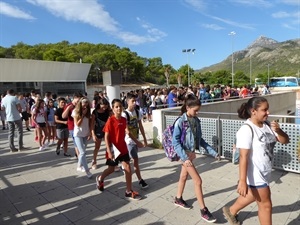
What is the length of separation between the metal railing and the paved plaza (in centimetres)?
22

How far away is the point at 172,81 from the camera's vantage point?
9019cm

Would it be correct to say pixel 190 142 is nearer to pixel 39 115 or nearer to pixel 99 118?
pixel 99 118

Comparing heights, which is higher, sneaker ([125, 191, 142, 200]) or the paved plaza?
sneaker ([125, 191, 142, 200])

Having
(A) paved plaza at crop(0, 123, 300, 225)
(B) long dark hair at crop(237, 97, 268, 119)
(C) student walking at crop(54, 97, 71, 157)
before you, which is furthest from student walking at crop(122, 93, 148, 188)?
(C) student walking at crop(54, 97, 71, 157)

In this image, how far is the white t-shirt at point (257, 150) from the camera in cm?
238

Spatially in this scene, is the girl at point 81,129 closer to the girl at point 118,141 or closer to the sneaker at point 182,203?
the girl at point 118,141

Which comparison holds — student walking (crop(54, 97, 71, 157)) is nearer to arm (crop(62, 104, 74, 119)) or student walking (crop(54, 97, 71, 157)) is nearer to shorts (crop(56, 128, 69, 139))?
shorts (crop(56, 128, 69, 139))

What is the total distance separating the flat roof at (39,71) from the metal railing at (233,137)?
3255 centimetres

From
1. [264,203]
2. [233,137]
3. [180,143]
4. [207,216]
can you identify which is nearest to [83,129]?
[180,143]

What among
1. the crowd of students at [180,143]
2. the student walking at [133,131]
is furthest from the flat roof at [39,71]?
the student walking at [133,131]

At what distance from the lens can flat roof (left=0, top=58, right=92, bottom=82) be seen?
32938 mm

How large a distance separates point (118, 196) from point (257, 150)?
252cm

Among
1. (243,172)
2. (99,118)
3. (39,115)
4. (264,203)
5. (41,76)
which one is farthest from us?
(41,76)

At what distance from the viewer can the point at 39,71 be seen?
36.7 meters
